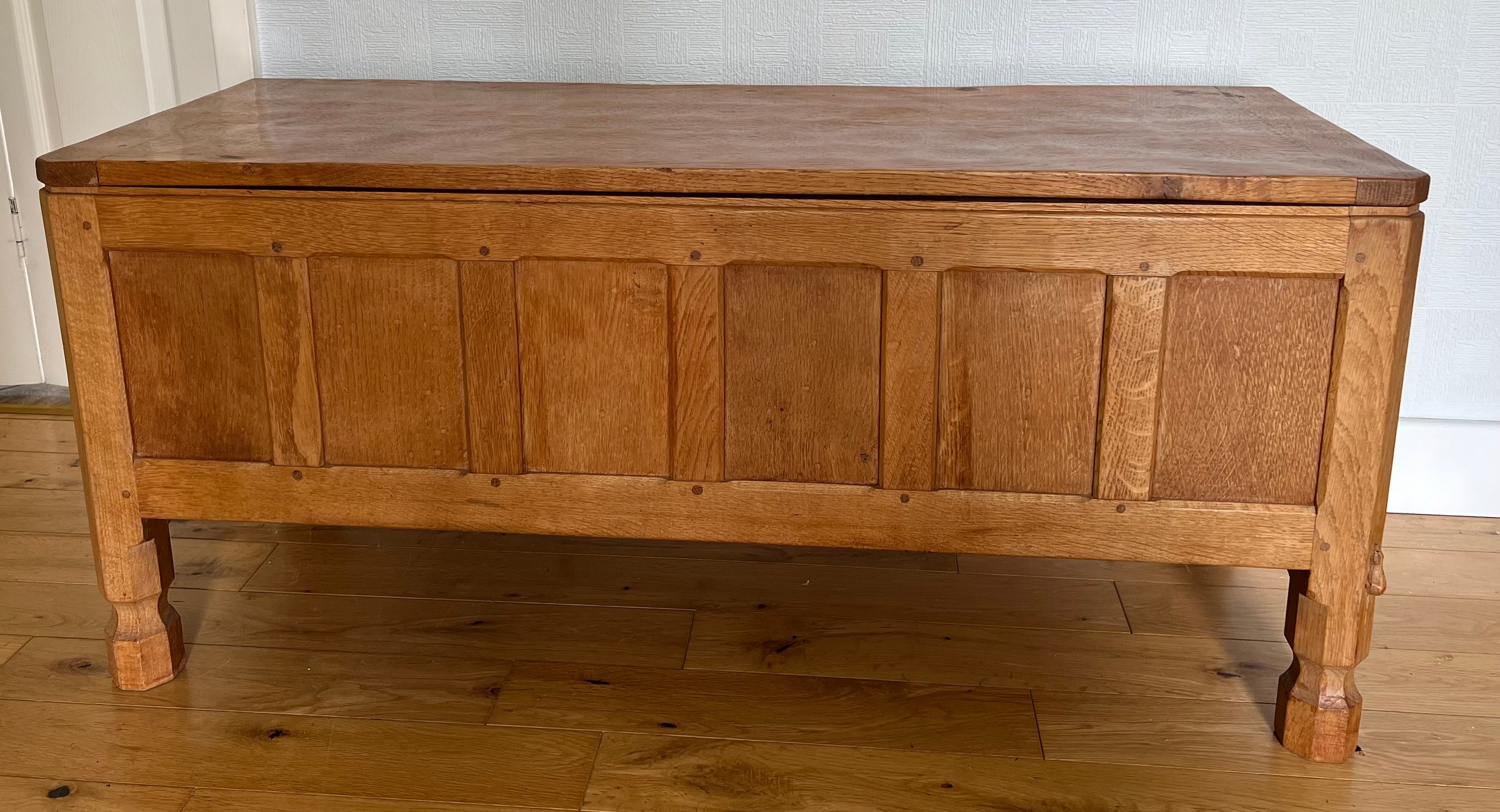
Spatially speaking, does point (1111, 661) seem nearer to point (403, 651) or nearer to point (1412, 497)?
point (1412, 497)

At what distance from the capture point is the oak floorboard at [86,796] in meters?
1.48

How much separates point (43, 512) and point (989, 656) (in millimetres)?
1530

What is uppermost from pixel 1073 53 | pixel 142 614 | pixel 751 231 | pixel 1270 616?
pixel 1073 53

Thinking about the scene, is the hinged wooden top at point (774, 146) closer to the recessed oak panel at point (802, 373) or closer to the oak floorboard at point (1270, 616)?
the recessed oak panel at point (802, 373)

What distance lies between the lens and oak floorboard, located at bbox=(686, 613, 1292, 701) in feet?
5.68

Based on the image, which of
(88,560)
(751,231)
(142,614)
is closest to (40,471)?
(88,560)

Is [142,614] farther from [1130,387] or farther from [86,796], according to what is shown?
[1130,387]

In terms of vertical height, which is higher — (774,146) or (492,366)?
(774,146)

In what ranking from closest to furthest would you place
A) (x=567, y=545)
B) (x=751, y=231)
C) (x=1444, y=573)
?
(x=751, y=231) → (x=1444, y=573) → (x=567, y=545)

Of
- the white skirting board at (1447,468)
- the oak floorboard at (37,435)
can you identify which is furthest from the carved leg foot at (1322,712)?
the oak floorboard at (37,435)

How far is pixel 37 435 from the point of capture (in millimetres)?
2502

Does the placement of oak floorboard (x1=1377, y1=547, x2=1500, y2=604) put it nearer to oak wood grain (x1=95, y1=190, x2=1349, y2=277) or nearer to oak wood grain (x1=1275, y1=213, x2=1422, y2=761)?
oak wood grain (x1=1275, y1=213, x2=1422, y2=761)

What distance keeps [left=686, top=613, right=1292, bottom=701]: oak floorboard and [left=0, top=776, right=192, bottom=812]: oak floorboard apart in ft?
2.07

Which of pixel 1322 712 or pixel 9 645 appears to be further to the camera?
pixel 9 645
